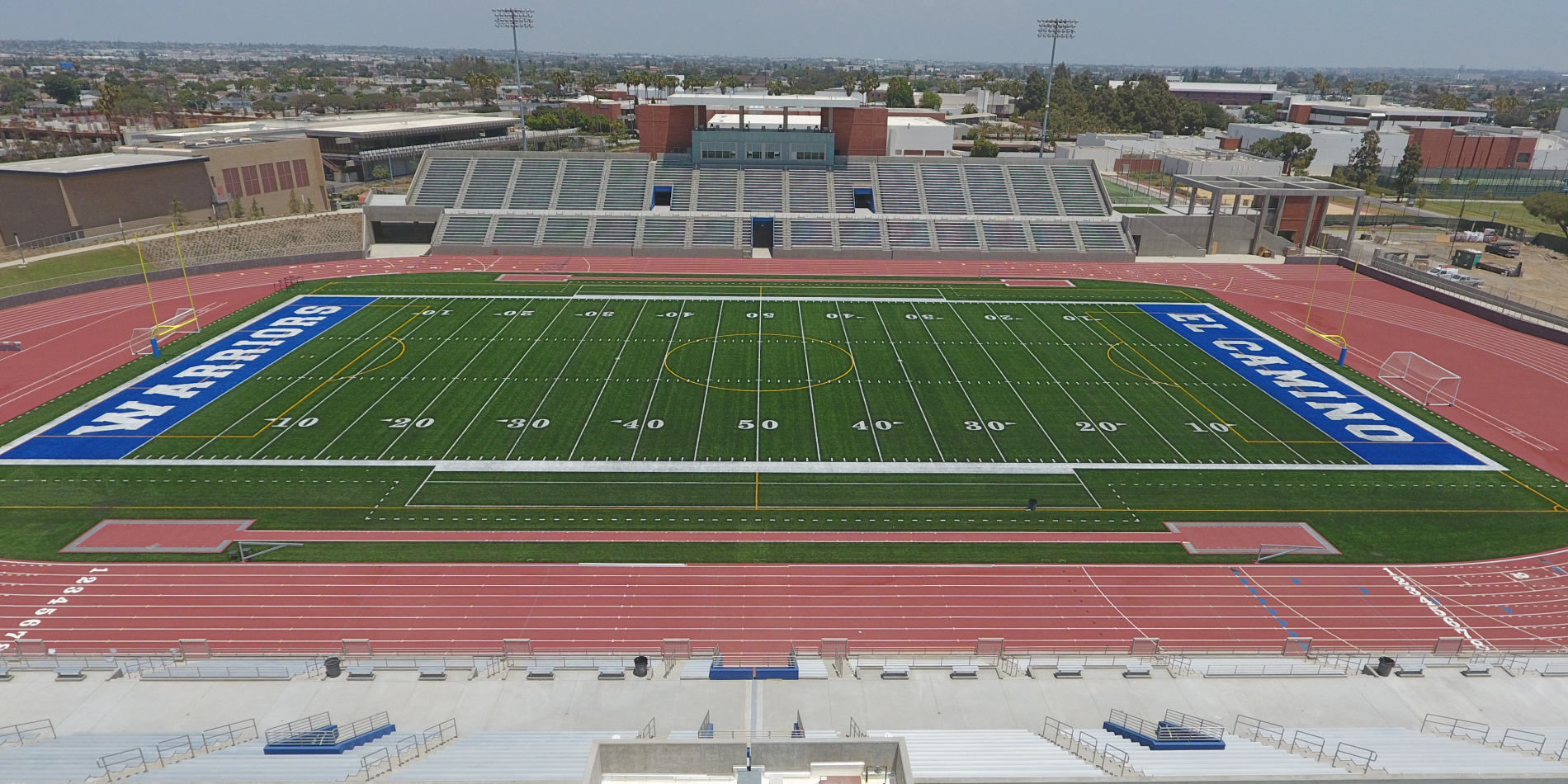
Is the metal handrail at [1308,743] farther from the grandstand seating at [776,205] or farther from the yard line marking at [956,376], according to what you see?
the grandstand seating at [776,205]

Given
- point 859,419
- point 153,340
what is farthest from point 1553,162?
point 153,340

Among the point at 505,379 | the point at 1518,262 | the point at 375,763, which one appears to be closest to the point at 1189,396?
the point at 505,379

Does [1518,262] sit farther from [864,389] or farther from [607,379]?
[607,379]

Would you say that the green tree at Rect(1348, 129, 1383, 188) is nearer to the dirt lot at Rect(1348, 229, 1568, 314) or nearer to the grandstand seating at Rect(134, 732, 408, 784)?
the dirt lot at Rect(1348, 229, 1568, 314)

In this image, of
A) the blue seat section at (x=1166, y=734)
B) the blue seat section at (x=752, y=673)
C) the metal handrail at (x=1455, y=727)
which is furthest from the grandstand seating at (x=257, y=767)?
the metal handrail at (x=1455, y=727)

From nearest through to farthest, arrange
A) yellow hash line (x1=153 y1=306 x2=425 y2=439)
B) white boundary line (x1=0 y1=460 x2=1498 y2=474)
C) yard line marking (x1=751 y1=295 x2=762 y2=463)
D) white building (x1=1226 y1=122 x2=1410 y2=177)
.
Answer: white boundary line (x1=0 y1=460 x2=1498 y2=474), yard line marking (x1=751 y1=295 x2=762 y2=463), yellow hash line (x1=153 y1=306 x2=425 y2=439), white building (x1=1226 y1=122 x2=1410 y2=177)

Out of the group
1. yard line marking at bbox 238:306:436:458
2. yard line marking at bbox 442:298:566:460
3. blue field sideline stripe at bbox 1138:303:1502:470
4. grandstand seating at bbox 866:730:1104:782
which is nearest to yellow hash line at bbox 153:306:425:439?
yard line marking at bbox 238:306:436:458

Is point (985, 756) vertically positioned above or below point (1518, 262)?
below
